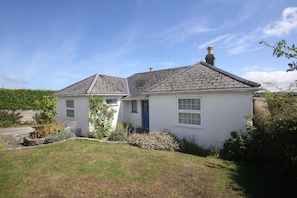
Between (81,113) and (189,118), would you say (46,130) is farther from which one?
(189,118)

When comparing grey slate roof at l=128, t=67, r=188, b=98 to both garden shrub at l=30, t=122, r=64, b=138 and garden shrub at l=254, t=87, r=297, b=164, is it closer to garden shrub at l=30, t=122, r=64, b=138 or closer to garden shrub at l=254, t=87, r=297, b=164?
garden shrub at l=30, t=122, r=64, b=138

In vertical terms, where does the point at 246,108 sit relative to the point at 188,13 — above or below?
below

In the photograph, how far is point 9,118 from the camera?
19906 millimetres

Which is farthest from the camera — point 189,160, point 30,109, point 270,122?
point 30,109

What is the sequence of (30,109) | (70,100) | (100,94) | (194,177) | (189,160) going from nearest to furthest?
(194,177), (189,160), (100,94), (70,100), (30,109)

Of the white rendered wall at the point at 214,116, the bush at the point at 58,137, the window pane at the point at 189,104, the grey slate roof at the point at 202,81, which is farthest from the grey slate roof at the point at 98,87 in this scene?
the window pane at the point at 189,104

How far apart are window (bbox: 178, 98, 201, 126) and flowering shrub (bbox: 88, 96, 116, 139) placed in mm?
6482

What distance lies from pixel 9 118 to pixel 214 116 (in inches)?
928

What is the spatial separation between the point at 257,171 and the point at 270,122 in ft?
7.03

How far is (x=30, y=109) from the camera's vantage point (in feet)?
71.6

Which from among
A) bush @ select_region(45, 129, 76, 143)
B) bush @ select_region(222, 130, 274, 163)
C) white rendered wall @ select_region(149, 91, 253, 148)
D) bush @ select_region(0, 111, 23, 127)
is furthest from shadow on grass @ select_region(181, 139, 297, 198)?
bush @ select_region(0, 111, 23, 127)

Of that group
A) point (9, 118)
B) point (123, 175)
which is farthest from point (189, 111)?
point (9, 118)

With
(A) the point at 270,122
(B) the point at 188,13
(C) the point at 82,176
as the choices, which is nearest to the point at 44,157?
(C) the point at 82,176

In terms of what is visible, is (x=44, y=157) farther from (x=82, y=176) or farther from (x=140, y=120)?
(x=140, y=120)
